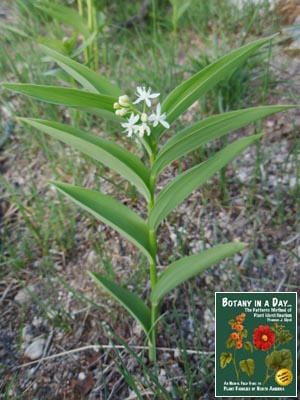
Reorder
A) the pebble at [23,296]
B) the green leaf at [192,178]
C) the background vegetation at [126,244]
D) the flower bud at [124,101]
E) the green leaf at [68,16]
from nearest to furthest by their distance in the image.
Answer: the flower bud at [124,101], the green leaf at [192,178], the background vegetation at [126,244], the pebble at [23,296], the green leaf at [68,16]

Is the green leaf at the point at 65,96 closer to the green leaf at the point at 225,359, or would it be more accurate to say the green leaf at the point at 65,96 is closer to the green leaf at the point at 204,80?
the green leaf at the point at 204,80

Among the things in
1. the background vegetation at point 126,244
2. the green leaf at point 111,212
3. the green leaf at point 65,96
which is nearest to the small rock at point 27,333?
the background vegetation at point 126,244

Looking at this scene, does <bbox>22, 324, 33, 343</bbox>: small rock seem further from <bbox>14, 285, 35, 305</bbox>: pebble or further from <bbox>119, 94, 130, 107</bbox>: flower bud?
<bbox>119, 94, 130, 107</bbox>: flower bud

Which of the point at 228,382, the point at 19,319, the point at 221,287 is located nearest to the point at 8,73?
the point at 19,319

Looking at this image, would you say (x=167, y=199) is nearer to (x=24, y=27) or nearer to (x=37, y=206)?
(x=37, y=206)

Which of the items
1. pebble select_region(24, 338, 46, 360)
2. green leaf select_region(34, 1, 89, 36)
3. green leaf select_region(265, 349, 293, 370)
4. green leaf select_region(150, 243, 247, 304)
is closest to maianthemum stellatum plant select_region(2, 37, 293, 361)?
green leaf select_region(150, 243, 247, 304)

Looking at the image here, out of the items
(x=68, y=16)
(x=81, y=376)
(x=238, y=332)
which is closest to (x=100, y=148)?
(x=238, y=332)
